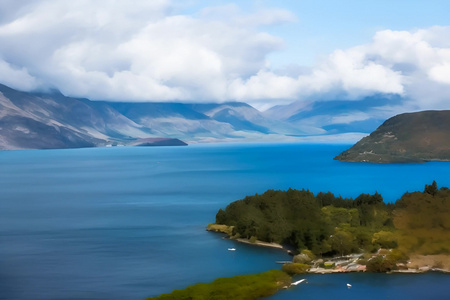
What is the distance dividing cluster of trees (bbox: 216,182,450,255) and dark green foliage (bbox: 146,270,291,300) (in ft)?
51.0

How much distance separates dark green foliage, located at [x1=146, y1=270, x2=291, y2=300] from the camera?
7244 centimetres

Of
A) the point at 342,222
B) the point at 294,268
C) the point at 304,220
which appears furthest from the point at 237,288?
the point at 342,222

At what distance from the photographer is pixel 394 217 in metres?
106

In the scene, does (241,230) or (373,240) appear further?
(241,230)

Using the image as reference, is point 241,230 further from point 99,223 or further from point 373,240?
point 99,223

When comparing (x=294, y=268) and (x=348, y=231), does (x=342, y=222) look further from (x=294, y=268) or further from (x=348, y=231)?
(x=294, y=268)

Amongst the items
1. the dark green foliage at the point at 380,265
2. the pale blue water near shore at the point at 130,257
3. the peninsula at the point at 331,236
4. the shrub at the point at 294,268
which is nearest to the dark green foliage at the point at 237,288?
the peninsula at the point at 331,236

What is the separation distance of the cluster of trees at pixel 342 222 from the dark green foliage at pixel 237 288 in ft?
51.0

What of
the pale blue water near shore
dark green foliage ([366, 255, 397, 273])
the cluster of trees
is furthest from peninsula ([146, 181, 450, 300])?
the pale blue water near shore

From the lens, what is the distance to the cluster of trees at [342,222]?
93625 millimetres

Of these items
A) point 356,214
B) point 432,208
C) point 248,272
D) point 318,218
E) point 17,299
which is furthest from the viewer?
point 356,214

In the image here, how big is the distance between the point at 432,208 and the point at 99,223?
64315 mm

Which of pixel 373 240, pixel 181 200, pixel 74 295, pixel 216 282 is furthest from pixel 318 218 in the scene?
pixel 181 200

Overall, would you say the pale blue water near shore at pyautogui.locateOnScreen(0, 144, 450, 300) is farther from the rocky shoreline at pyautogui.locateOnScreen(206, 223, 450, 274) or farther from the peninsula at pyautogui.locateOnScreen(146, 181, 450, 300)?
the peninsula at pyautogui.locateOnScreen(146, 181, 450, 300)
